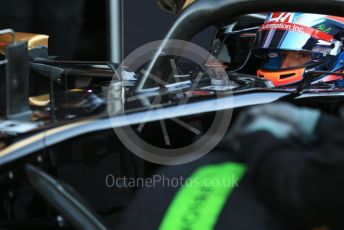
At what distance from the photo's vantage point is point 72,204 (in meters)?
1.03

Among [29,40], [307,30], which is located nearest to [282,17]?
[307,30]

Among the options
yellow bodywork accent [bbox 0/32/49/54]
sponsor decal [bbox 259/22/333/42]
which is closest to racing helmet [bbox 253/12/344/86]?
sponsor decal [bbox 259/22/333/42]

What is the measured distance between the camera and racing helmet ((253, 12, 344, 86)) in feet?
7.81

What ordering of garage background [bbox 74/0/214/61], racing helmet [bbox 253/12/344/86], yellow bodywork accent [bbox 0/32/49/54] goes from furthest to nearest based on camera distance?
garage background [bbox 74/0/214/61] → racing helmet [bbox 253/12/344/86] → yellow bodywork accent [bbox 0/32/49/54]

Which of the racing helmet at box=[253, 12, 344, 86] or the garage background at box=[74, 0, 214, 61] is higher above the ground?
the racing helmet at box=[253, 12, 344, 86]

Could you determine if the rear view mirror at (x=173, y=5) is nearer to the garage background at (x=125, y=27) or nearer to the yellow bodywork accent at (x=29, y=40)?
the yellow bodywork accent at (x=29, y=40)

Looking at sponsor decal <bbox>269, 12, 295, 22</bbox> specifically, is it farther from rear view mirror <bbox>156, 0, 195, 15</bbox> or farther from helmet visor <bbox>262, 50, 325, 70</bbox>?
rear view mirror <bbox>156, 0, 195, 15</bbox>

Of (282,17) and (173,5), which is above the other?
(173,5)

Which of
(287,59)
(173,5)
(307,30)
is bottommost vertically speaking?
(287,59)

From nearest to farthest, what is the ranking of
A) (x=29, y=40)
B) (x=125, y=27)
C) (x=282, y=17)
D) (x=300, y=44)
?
(x=29, y=40) → (x=300, y=44) → (x=282, y=17) → (x=125, y=27)

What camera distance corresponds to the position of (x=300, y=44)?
93.7 inches

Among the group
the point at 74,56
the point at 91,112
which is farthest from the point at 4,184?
the point at 74,56

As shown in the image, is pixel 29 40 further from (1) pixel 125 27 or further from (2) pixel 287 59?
(1) pixel 125 27

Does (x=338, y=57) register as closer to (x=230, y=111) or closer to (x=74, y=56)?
(x=230, y=111)
